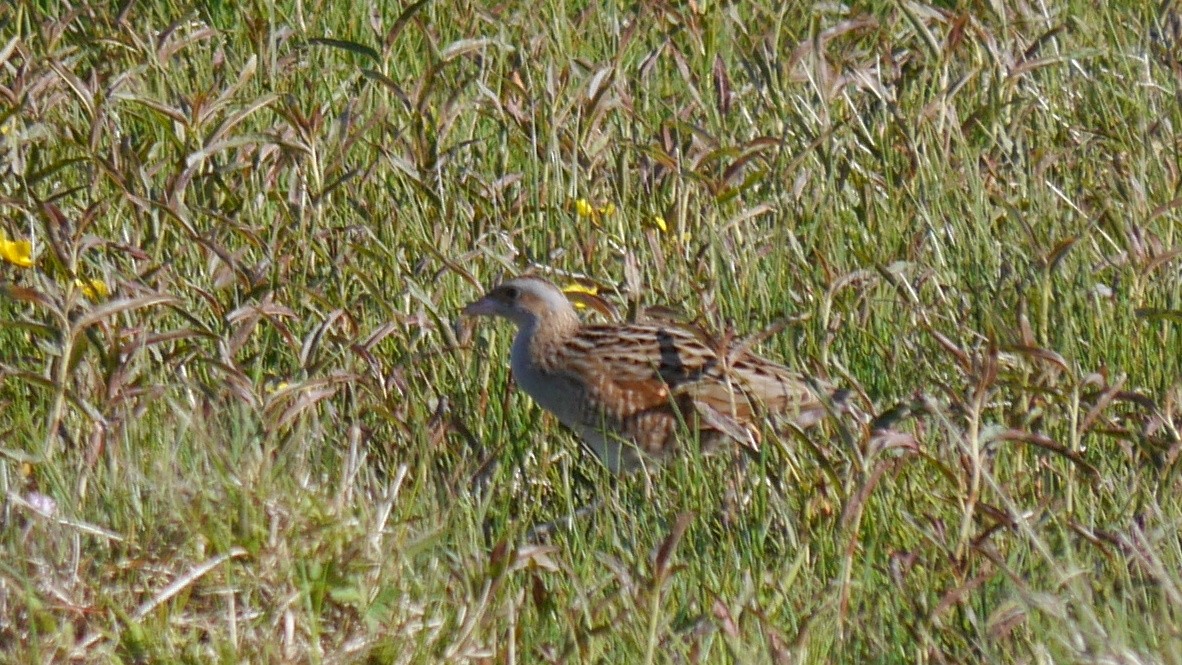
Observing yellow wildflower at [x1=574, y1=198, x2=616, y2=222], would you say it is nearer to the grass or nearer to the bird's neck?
the grass

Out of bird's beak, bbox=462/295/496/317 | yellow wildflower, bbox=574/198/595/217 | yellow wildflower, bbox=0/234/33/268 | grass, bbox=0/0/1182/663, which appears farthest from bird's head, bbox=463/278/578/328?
yellow wildflower, bbox=0/234/33/268

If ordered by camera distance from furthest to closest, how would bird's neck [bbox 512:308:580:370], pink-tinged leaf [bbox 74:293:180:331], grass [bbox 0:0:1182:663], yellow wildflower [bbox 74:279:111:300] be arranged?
bird's neck [bbox 512:308:580:370] → yellow wildflower [bbox 74:279:111:300] → pink-tinged leaf [bbox 74:293:180:331] → grass [bbox 0:0:1182:663]

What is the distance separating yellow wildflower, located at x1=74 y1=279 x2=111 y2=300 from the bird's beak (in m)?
0.90

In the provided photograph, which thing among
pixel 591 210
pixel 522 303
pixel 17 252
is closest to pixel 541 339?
pixel 522 303

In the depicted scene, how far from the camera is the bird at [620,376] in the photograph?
15.8ft

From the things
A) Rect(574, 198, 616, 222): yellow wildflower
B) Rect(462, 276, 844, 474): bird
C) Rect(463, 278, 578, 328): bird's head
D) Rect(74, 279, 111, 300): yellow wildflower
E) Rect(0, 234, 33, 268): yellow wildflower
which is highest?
Rect(0, 234, 33, 268): yellow wildflower

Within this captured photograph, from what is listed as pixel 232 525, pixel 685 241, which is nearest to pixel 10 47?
pixel 685 241

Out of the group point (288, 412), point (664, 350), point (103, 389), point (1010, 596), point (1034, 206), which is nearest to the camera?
point (1010, 596)

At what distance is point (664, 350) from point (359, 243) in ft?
2.99

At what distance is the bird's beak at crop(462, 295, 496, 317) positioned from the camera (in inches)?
198

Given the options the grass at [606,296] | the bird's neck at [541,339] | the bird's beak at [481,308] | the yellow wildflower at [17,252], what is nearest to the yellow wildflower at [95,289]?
the grass at [606,296]

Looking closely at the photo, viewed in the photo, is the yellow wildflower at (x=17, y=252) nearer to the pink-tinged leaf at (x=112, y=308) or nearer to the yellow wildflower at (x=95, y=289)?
the yellow wildflower at (x=95, y=289)

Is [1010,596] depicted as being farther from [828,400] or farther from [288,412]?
[288,412]

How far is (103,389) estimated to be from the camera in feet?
13.7
